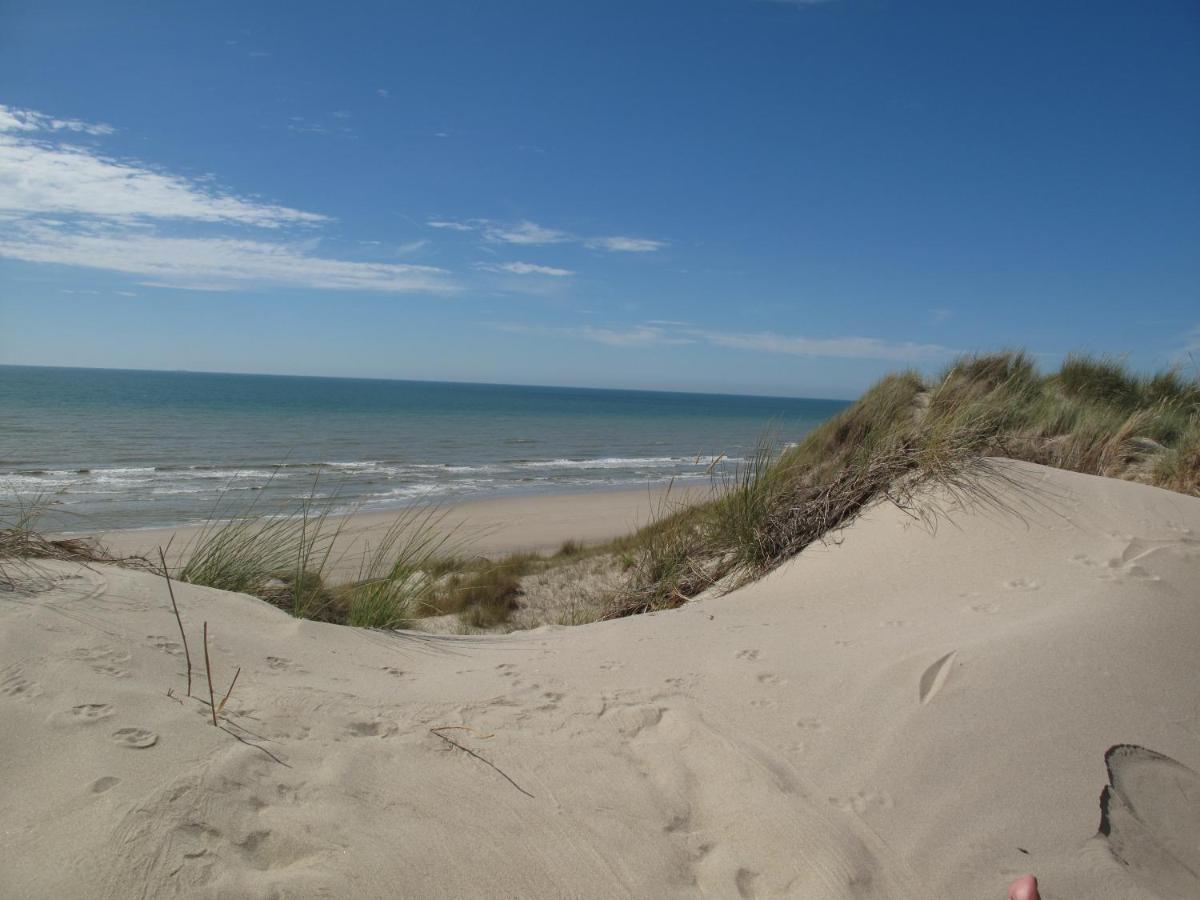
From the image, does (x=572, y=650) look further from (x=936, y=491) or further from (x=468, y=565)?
(x=468, y=565)

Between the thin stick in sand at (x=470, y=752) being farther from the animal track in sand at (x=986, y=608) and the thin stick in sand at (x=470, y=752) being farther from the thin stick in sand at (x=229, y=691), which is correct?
the animal track in sand at (x=986, y=608)

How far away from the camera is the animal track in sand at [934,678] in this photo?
2635 millimetres

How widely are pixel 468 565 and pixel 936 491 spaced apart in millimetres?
6287

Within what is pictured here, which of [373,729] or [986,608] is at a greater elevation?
[986,608]

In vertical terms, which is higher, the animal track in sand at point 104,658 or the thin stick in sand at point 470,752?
the animal track in sand at point 104,658

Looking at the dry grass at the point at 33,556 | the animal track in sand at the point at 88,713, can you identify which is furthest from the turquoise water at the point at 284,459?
the animal track in sand at the point at 88,713

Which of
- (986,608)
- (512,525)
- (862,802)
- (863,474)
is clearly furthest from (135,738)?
(512,525)

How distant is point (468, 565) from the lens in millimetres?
9188

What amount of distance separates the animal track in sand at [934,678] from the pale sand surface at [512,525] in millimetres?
6377

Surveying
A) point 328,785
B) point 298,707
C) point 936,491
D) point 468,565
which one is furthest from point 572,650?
point 468,565

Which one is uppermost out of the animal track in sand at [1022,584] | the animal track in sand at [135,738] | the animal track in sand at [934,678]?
the animal track in sand at [1022,584]

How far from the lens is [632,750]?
2.39 meters

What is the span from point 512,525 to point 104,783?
12037 mm

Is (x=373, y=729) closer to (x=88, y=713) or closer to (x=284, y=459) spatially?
(x=88, y=713)
